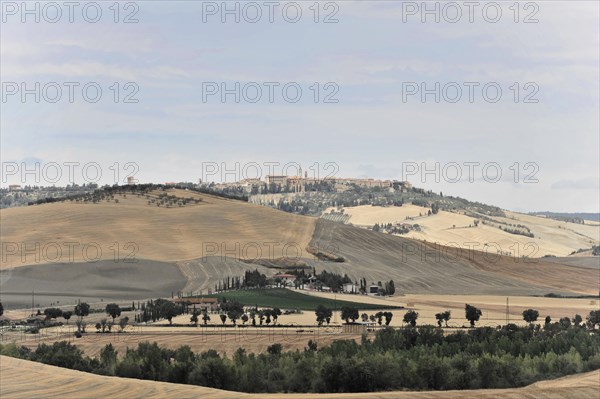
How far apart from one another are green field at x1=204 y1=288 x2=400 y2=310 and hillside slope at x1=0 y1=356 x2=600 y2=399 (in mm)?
94630

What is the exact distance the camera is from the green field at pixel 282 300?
173875mm

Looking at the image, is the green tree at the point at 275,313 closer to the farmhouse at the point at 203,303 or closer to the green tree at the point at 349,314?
the green tree at the point at 349,314

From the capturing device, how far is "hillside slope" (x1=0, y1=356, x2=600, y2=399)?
70.2 metres

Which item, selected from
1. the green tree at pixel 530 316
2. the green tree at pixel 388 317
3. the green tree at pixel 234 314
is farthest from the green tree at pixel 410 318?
the green tree at pixel 234 314

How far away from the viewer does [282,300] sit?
591ft

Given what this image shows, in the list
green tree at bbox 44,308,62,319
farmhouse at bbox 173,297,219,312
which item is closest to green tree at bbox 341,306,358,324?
farmhouse at bbox 173,297,219,312

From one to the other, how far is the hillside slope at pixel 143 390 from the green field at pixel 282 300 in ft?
310

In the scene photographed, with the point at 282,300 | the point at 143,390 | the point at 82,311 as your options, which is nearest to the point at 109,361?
the point at 143,390

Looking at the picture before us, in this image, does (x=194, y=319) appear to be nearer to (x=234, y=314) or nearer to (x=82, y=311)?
(x=234, y=314)

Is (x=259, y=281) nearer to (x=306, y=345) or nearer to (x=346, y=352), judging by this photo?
(x=306, y=345)

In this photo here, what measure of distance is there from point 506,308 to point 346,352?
8400 cm

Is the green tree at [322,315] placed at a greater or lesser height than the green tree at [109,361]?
greater

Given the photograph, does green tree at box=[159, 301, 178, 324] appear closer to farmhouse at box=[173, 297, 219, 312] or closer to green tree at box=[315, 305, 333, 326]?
farmhouse at box=[173, 297, 219, 312]

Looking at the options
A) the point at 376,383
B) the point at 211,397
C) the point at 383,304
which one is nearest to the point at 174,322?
the point at 383,304
